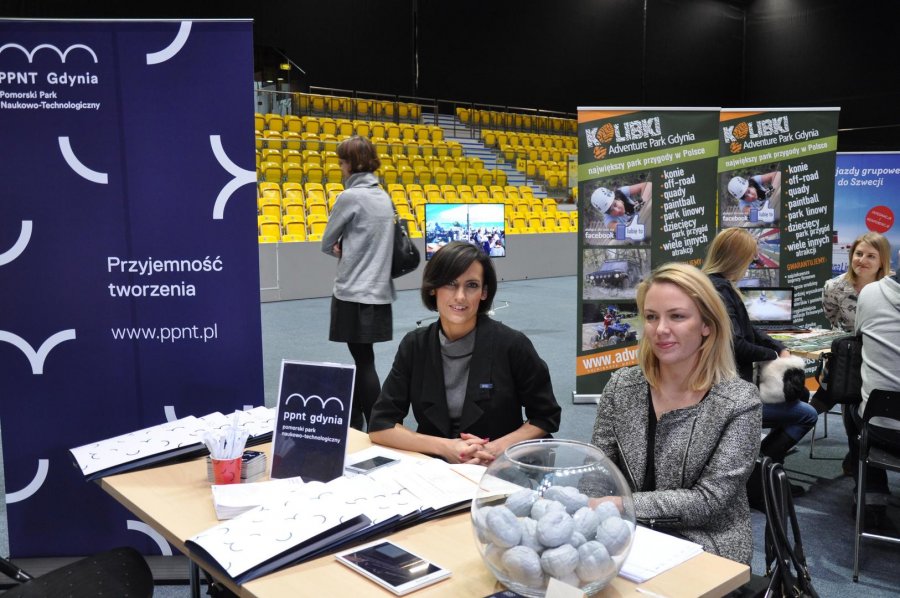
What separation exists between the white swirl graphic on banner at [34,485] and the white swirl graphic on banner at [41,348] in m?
0.33

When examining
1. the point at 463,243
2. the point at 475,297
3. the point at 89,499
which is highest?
the point at 463,243

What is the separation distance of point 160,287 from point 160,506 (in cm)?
109

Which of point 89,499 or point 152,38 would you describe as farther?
point 89,499

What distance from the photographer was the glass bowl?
3.76ft

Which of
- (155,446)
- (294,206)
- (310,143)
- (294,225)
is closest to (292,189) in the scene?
(294,206)

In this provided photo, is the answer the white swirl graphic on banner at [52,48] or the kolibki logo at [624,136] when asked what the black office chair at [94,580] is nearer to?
the white swirl graphic on banner at [52,48]

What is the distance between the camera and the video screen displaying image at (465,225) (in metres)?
6.11

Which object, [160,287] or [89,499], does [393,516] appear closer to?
[160,287]

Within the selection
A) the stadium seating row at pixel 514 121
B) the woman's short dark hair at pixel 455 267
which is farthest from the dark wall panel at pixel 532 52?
the woman's short dark hair at pixel 455 267

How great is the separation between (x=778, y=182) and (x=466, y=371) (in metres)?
3.97

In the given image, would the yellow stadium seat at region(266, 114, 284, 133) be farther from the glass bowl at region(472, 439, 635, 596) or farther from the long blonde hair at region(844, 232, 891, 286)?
the glass bowl at region(472, 439, 635, 596)

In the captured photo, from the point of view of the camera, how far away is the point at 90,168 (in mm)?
2525

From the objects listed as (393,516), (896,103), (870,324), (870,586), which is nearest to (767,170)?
(870,324)

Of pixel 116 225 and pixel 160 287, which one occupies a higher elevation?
pixel 116 225
